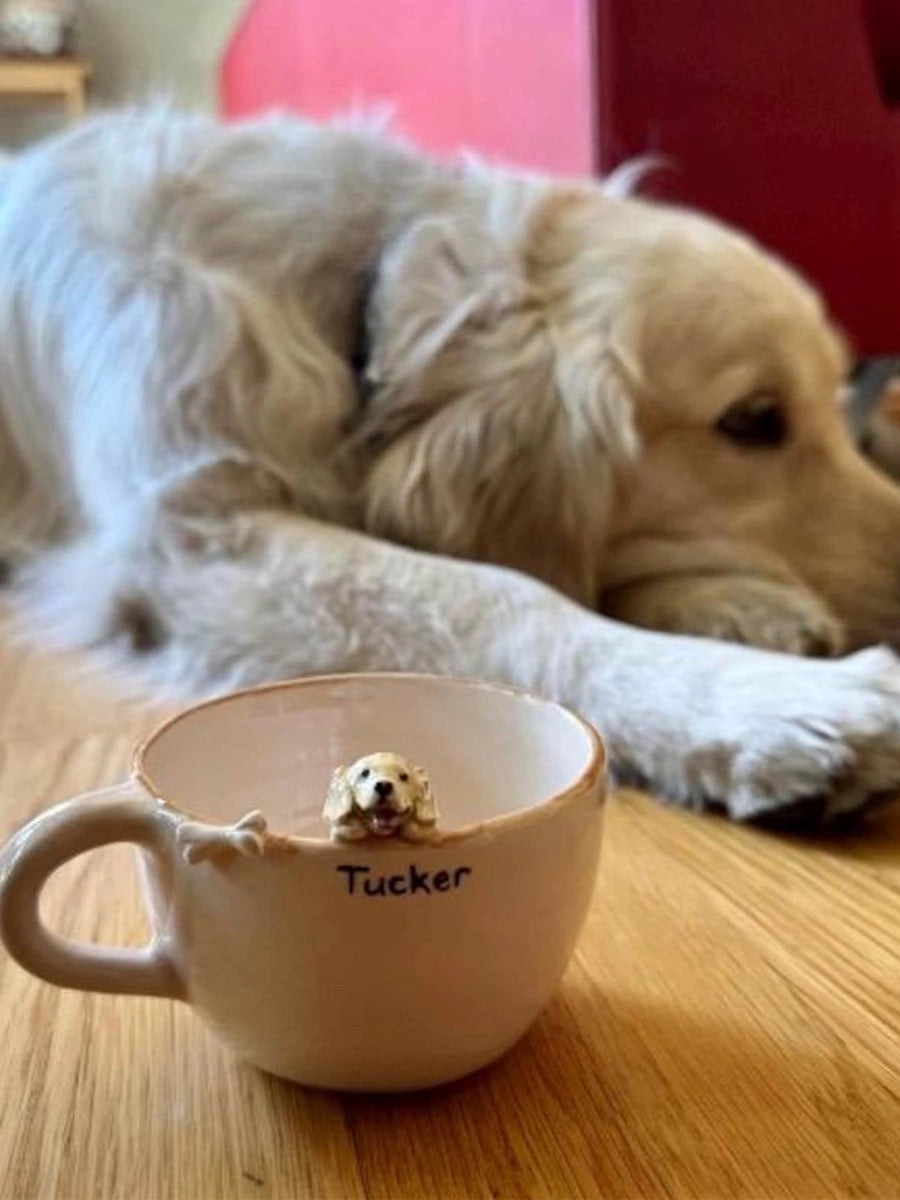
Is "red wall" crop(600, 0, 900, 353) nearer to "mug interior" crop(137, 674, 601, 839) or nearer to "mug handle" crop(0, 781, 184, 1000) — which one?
"mug interior" crop(137, 674, 601, 839)

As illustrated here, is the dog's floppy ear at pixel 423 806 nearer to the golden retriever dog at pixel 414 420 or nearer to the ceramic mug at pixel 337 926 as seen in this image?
the ceramic mug at pixel 337 926

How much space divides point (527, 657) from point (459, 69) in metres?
1.36

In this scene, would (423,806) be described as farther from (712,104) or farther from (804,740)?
(712,104)

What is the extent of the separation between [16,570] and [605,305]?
2.14 ft

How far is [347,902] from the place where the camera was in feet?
1.47

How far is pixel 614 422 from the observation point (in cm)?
124

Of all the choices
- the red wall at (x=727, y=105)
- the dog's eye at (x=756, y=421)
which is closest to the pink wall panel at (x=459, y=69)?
the red wall at (x=727, y=105)

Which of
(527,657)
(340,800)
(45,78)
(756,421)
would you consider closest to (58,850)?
(340,800)

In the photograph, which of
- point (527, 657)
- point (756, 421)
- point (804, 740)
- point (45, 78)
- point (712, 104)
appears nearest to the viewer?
point (804, 740)

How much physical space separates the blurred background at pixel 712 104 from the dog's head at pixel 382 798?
1.27 m

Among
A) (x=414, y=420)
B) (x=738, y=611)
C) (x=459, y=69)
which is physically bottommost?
(x=738, y=611)

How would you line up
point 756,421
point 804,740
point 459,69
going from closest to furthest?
point 804,740 < point 756,421 < point 459,69

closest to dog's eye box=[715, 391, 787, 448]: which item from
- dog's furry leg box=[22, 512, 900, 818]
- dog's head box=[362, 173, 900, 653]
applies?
dog's head box=[362, 173, 900, 653]

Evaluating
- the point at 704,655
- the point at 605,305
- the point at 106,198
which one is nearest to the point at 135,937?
the point at 704,655
